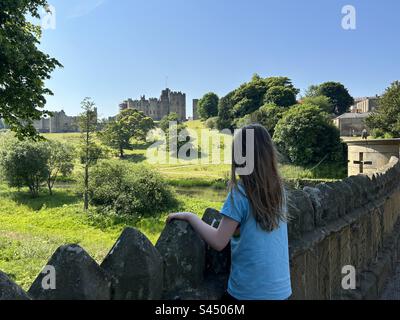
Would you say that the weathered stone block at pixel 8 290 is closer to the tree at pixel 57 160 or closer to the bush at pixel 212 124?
the tree at pixel 57 160

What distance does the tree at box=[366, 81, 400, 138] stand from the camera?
43.0 meters

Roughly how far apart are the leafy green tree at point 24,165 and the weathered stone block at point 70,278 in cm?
3750

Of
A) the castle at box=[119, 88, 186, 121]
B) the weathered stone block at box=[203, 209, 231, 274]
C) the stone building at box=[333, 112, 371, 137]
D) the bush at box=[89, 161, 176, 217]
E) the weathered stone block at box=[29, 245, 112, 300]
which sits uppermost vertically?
the castle at box=[119, 88, 186, 121]

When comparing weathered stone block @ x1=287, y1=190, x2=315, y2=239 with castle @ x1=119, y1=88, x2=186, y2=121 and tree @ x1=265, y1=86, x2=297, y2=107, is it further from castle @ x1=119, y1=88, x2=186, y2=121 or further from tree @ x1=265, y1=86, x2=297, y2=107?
castle @ x1=119, y1=88, x2=186, y2=121

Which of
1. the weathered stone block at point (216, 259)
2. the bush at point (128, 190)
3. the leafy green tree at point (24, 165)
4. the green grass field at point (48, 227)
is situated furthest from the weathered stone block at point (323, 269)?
the leafy green tree at point (24, 165)

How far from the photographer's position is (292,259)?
3156 mm

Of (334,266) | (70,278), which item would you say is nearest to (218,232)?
(70,278)

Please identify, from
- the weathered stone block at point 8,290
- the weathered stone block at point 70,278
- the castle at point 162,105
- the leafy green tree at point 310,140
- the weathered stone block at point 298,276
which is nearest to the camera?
the weathered stone block at point 8,290

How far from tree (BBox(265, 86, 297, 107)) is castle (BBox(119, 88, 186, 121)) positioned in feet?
211

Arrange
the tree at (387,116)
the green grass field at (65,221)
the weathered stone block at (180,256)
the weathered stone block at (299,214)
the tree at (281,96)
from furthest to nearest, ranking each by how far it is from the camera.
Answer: the tree at (281,96) < the tree at (387,116) < the green grass field at (65,221) < the weathered stone block at (299,214) < the weathered stone block at (180,256)

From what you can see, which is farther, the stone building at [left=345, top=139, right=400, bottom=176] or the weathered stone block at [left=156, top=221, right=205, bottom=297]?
the stone building at [left=345, top=139, right=400, bottom=176]

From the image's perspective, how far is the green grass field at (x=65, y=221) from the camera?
15242mm

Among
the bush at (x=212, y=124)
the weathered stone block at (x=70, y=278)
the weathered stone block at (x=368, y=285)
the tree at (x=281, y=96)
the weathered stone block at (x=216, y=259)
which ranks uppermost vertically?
the tree at (x=281, y=96)

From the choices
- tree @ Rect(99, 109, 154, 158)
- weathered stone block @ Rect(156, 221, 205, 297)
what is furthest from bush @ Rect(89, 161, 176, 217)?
tree @ Rect(99, 109, 154, 158)
